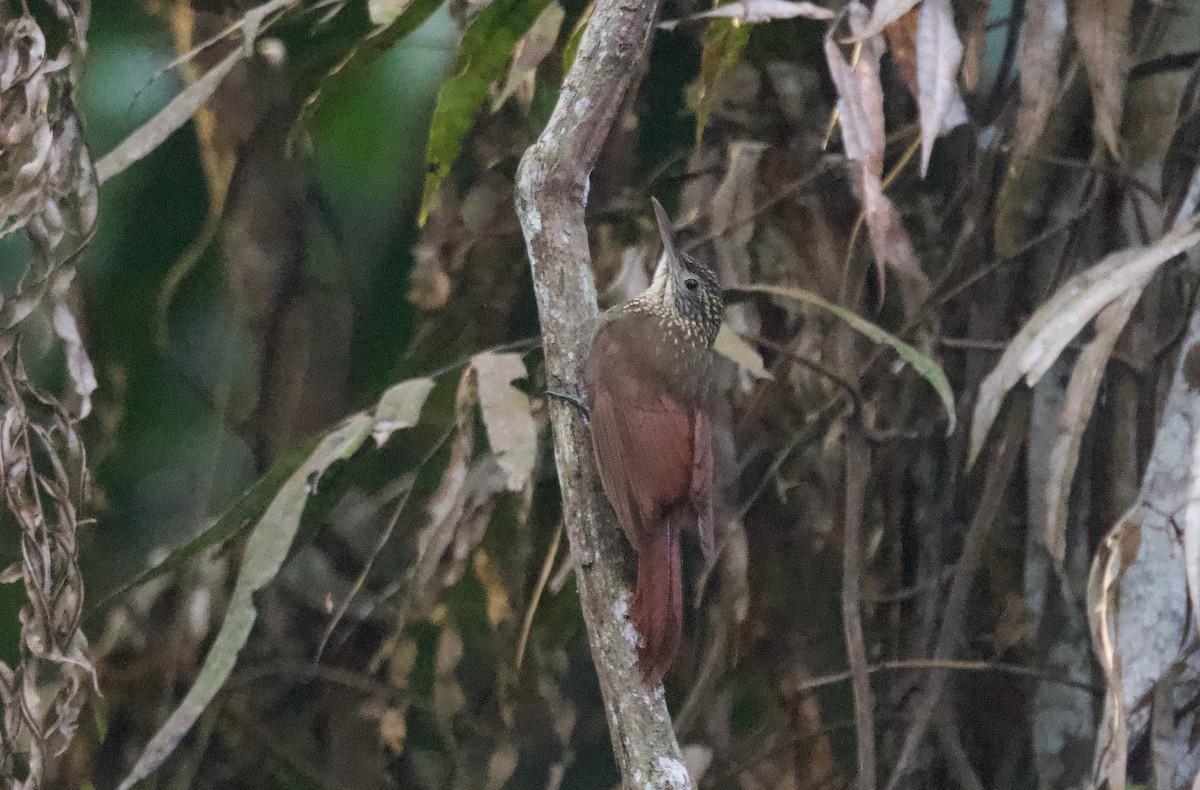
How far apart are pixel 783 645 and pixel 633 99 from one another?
61 cm

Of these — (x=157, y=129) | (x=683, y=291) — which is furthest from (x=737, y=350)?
(x=157, y=129)

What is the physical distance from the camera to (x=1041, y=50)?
1.17 metres

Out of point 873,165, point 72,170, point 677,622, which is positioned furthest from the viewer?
point 72,170

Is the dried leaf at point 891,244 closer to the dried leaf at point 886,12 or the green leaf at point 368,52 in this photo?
the dried leaf at point 886,12

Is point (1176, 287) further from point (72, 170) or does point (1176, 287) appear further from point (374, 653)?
point (72, 170)

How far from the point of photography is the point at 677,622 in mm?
909

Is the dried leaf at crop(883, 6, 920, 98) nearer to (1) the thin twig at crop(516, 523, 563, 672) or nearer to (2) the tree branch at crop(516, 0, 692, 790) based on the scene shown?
(2) the tree branch at crop(516, 0, 692, 790)

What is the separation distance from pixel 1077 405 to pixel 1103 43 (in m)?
0.38

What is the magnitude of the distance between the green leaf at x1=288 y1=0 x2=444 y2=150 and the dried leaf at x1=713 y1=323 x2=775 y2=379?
0.44 m

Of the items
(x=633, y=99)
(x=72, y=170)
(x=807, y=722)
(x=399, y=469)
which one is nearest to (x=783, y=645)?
(x=807, y=722)

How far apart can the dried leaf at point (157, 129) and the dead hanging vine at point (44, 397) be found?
2 cm

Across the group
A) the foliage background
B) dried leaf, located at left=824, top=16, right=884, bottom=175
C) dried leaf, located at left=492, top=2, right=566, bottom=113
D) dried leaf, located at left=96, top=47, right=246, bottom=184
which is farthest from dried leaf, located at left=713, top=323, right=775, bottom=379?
dried leaf, located at left=96, top=47, right=246, bottom=184

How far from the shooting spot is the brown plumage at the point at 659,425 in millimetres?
904

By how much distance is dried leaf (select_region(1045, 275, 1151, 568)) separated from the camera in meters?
1.09
